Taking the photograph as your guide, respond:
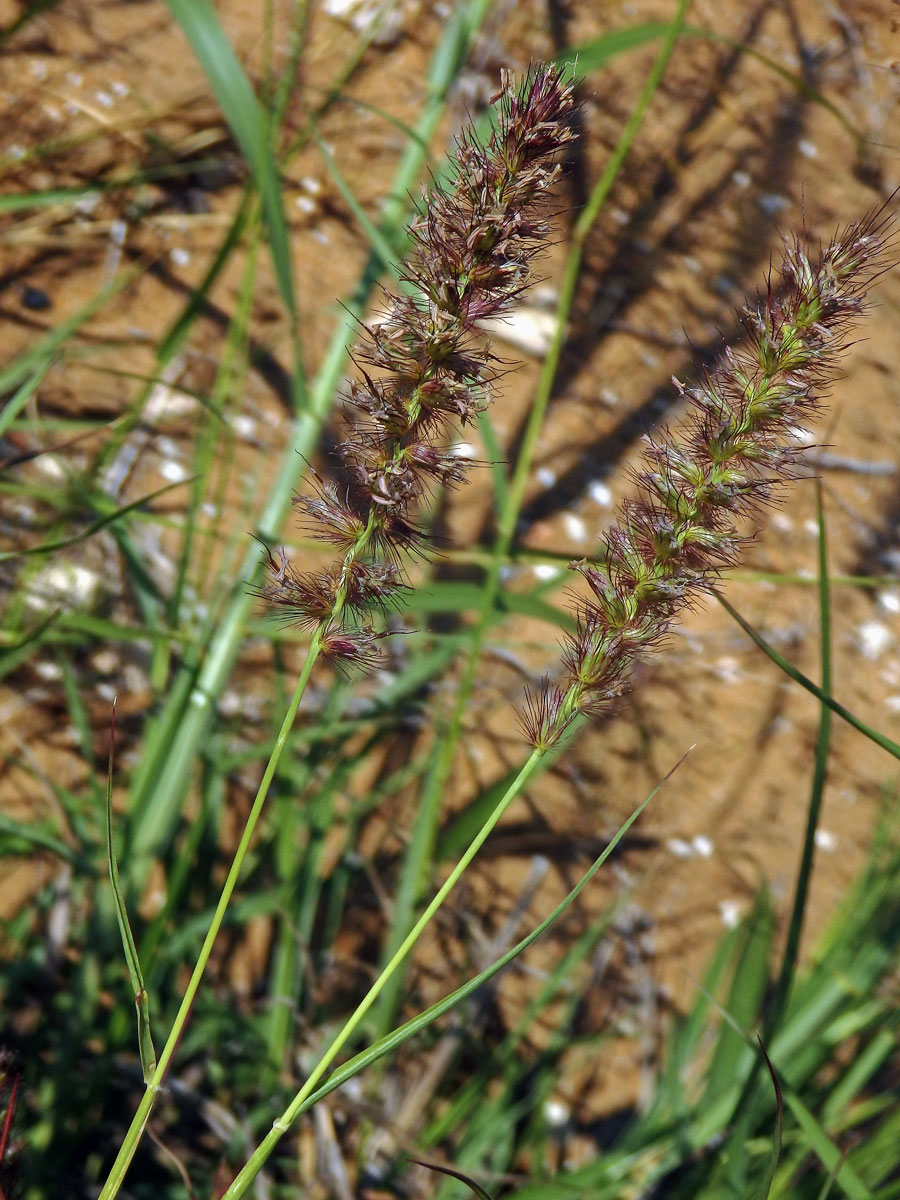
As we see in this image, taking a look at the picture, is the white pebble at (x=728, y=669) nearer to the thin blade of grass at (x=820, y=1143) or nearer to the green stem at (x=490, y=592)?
the green stem at (x=490, y=592)

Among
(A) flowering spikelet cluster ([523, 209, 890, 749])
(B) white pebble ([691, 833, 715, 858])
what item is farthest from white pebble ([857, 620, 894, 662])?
(A) flowering spikelet cluster ([523, 209, 890, 749])

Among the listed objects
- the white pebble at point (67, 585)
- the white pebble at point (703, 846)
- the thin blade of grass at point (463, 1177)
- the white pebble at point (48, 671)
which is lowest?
the white pebble at point (48, 671)

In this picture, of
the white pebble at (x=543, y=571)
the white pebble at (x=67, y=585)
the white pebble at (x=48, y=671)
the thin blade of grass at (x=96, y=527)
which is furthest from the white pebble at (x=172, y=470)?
the thin blade of grass at (x=96, y=527)

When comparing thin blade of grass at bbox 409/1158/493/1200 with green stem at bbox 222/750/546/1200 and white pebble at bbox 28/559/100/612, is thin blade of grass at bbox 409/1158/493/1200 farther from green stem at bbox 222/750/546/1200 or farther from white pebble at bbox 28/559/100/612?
white pebble at bbox 28/559/100/612

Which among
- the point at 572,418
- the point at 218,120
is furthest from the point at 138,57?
the point at 572,418

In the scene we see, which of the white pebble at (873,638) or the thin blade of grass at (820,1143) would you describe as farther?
the white pebble at (873,638)

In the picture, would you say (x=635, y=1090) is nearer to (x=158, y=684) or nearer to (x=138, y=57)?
(x=158, y=684)

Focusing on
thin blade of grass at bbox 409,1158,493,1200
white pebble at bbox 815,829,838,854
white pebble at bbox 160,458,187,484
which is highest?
white pebble at bbox 160,458,187,484

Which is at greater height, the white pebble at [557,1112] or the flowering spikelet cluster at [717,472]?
the flowering spikelet cluster at [717,472]
